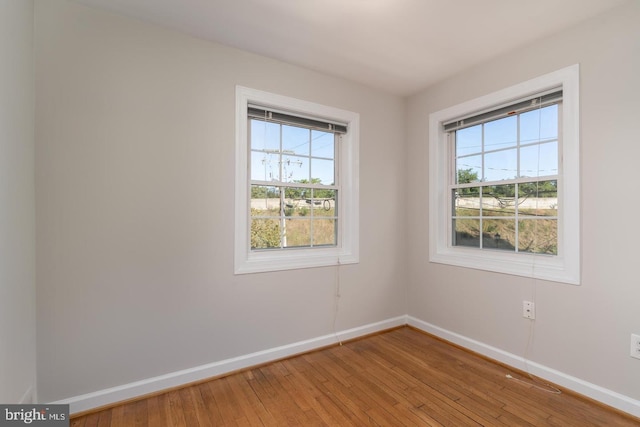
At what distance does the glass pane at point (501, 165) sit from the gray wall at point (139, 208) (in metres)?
1.76

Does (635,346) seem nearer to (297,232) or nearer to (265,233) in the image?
(297,232)

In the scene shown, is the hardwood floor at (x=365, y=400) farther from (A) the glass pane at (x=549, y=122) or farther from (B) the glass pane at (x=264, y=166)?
(A) the glass pane at (x=549, y=122)

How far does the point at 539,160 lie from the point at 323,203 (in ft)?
5.86

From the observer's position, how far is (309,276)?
2.61m

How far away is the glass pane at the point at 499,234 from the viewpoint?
2449mm

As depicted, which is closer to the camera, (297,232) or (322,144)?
(297,232)

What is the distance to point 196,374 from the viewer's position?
209cm

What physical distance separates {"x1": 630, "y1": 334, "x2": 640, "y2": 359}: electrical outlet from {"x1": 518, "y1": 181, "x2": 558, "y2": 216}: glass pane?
860 mm

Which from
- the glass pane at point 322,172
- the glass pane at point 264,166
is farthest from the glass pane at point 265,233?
the glass pane at point 322,172

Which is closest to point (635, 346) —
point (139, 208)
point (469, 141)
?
point (469, 141)

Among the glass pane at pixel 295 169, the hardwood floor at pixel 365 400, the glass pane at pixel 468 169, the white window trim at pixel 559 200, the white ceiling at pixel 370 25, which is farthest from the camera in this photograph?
the glass pane at pixel 468 169

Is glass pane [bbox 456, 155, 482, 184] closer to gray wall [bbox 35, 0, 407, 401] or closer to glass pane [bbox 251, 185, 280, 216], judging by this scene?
gray wall [bbox 35, 0, 407, 401]

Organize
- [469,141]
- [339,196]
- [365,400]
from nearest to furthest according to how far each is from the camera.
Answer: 1. [365,400]
2. [469,141]
3. [339,196]

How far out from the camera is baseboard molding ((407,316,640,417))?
178 cm
